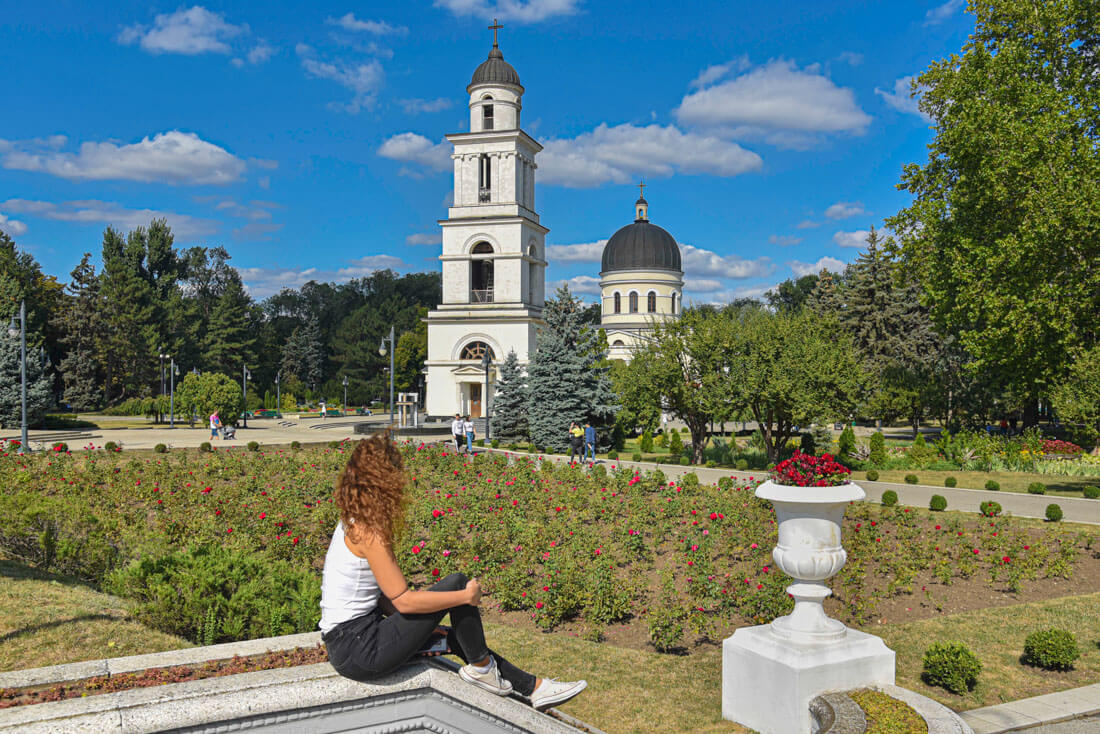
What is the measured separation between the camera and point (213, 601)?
22.0ft

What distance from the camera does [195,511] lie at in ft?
39.8

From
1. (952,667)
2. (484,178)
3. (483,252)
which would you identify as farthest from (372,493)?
(484,178)

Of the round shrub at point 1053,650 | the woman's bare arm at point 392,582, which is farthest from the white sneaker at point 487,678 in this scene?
the round shrub at point 1053,650

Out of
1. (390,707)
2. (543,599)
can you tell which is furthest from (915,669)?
(390,707)

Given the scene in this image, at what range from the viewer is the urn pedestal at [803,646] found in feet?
18.2

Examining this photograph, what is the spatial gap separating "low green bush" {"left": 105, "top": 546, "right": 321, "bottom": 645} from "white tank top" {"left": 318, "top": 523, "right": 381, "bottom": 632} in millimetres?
2748

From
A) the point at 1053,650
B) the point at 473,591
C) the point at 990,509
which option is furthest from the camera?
the point at 990,509

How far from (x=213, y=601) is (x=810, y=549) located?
4947 mm

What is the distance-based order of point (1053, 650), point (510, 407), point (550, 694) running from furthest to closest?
point (510, 407) < point (1053, 650) < point (550, 694)

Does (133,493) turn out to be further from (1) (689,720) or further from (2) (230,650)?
(1) (689,720)

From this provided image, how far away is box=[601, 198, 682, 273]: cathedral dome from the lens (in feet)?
192

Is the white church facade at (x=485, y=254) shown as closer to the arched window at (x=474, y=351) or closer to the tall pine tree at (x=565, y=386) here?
the arched window at (x=474, y=351)

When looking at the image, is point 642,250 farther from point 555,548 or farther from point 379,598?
point 379,598

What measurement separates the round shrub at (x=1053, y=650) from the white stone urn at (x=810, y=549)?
2753mm
